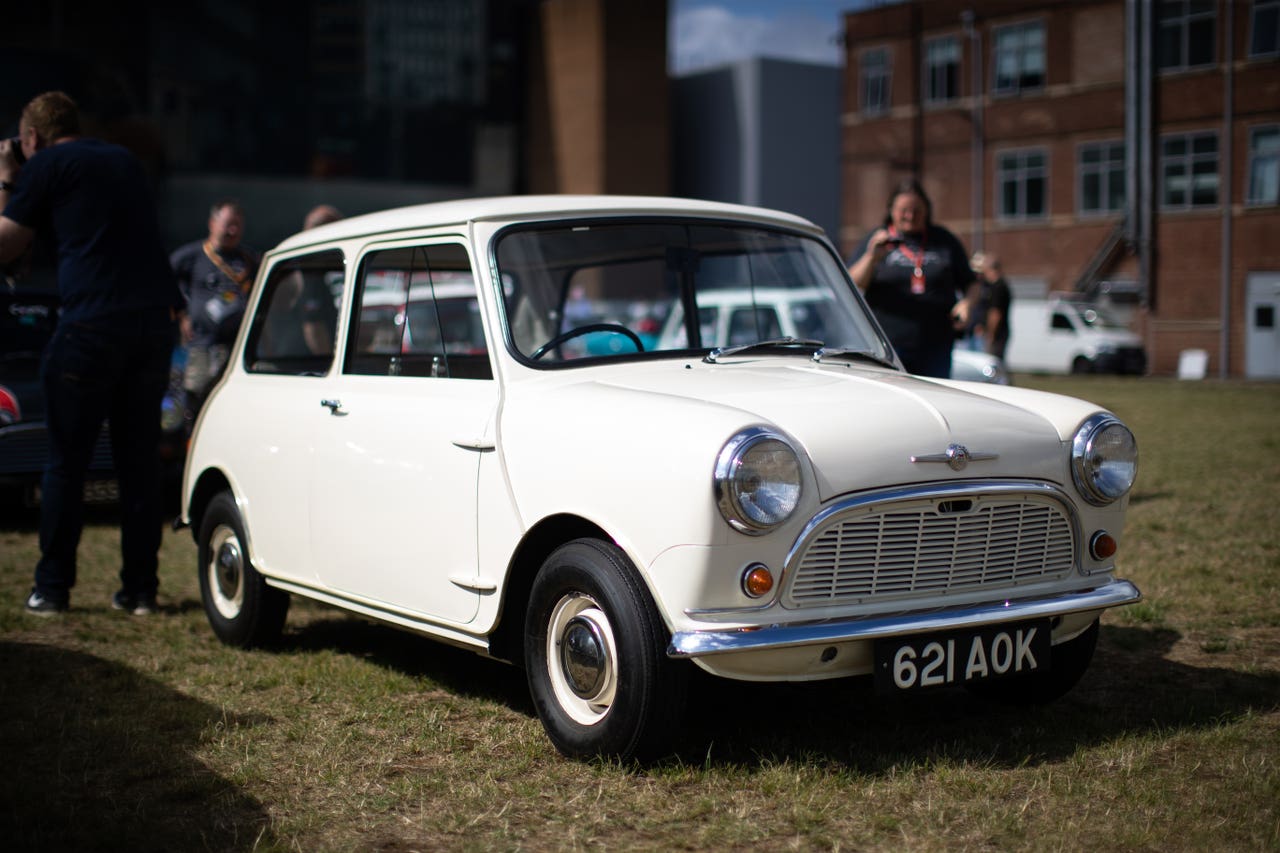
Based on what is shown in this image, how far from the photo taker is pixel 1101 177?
36.8 meters

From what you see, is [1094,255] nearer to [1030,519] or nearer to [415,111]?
[415,111]

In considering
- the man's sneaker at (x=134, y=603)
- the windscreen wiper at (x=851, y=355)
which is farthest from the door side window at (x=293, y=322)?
the windscreen wiper at (x=851, y=355)

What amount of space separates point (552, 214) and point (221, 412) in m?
1.96

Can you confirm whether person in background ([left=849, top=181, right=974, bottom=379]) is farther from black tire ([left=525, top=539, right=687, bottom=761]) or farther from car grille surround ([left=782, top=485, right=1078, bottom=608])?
black tire ([left=525, top=539, right=687, bottom=761])

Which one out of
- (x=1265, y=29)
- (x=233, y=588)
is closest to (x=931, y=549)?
(x=233, y=588)

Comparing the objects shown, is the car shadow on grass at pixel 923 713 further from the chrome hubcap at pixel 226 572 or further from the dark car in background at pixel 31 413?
the dark car in background at pixel 31 413

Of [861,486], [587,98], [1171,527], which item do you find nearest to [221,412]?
[861,486]

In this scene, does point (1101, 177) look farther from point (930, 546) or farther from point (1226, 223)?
point (930, 546)

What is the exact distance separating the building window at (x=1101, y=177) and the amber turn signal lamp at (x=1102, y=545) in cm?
3479

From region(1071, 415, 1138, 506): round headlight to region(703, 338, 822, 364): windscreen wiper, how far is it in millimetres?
1051

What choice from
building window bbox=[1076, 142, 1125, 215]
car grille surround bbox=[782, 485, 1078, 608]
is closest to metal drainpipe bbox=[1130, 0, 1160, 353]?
building window bbox=[1076, 142, 1125, 215]

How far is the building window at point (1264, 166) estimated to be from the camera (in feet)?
109

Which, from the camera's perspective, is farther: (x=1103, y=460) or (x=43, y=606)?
(x=43, y=606)

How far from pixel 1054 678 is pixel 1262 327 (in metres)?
32.6
